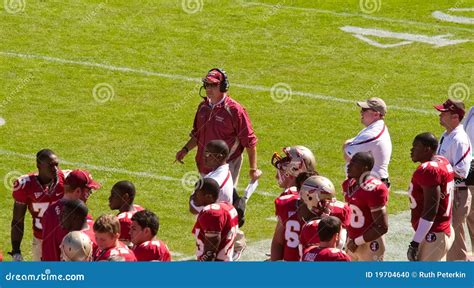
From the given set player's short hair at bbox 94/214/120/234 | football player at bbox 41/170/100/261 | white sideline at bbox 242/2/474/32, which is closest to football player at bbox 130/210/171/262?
player's short hair at bbox 94/214/120/234

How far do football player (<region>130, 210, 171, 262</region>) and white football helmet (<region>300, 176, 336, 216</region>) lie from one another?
4.01 ft

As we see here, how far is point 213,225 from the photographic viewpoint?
1110 cm

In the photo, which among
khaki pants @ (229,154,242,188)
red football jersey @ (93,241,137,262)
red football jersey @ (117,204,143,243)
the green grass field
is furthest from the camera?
the green grass field

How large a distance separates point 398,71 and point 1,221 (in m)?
8.64

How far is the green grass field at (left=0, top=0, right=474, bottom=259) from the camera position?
17203 mm

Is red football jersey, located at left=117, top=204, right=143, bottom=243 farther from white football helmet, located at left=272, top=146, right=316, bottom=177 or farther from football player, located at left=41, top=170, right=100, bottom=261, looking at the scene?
white football helmet, located at left=272, top=146, right=316, bottom=177

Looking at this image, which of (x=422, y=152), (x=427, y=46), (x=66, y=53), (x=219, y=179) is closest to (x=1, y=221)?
(x=219, y=179)

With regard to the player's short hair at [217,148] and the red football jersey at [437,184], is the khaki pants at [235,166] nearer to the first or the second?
the player's short hair at [217,148]

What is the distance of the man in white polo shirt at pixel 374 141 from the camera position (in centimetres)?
1326

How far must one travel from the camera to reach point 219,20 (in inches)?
938

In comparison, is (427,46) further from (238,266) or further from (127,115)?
(238,266)

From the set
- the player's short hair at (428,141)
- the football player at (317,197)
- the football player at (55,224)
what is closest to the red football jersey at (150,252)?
the football player at (55,224)

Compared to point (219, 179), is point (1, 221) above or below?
below

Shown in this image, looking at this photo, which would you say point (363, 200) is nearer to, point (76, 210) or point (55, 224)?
point (76, 210)
